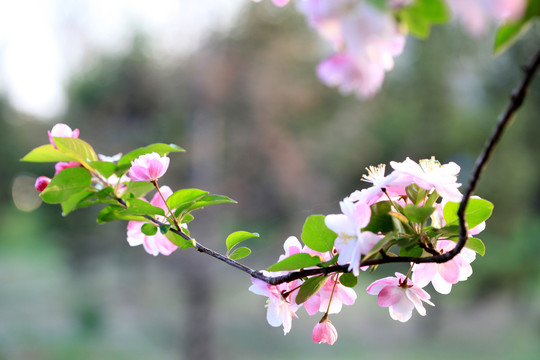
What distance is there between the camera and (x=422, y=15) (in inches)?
9.2

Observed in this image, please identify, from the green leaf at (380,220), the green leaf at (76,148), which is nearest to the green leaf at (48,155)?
the green leaf at (76,148)

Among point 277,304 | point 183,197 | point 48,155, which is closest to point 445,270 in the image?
point 277,304

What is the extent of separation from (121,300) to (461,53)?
504cm

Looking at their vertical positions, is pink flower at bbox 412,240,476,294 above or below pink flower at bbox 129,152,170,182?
below

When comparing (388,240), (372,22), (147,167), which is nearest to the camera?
(372,22)

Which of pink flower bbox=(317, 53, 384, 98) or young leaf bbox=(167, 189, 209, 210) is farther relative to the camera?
young leaf bbox=(167, 189, 209, 210)

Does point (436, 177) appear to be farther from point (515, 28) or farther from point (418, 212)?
point (515, 28)

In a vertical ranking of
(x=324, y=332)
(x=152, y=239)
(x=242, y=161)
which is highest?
(x=242, y=161)

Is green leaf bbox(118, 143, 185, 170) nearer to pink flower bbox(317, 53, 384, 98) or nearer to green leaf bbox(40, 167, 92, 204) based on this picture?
green leaf bbox(40, 167, 92, 204)

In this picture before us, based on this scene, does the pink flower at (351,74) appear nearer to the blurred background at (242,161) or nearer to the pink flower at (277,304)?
the pink flower at (277,304)

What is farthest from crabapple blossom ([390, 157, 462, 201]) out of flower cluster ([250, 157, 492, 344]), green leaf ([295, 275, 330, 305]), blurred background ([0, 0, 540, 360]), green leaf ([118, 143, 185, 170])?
blurred background ([0, 0, 540, 360])

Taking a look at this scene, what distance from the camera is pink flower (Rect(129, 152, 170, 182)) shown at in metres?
0.45

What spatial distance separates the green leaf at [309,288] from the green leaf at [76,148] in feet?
0.75

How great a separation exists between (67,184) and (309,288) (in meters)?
0.24
